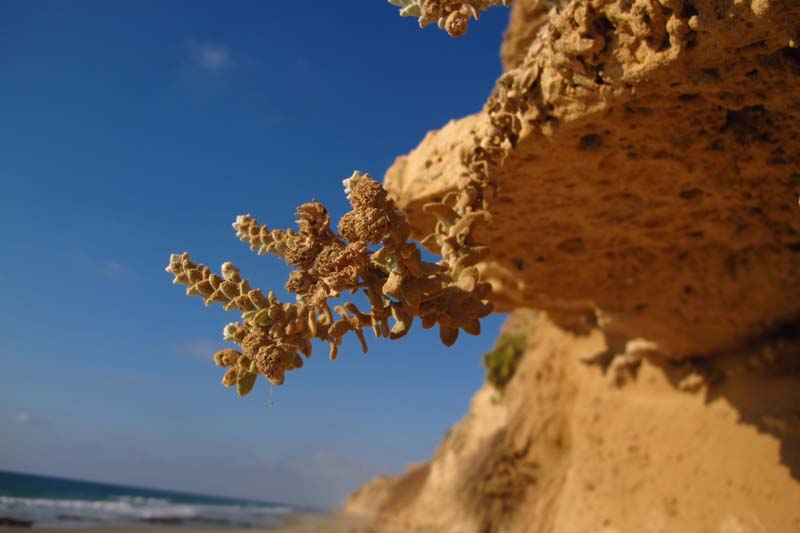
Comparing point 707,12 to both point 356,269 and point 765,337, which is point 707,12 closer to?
point 356,269

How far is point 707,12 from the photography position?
101 inches

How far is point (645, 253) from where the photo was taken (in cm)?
518

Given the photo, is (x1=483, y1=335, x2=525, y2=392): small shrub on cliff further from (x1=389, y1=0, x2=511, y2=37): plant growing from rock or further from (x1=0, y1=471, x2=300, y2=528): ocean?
(x1=0, y1=471, x2=300, y2=528): ocean

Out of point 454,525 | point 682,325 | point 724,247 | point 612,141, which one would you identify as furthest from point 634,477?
point 612,141

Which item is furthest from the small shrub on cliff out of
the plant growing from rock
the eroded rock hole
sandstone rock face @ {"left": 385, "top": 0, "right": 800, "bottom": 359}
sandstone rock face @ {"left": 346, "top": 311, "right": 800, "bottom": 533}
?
the plant growing from rock

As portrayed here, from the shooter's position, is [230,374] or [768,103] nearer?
[230,374]

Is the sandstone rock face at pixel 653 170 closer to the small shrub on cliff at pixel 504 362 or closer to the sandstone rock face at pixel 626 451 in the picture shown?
the sandstone rock face at pixel 626 451

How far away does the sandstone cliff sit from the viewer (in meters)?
2.95

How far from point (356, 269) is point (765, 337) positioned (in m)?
5.40

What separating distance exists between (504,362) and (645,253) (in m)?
6.48

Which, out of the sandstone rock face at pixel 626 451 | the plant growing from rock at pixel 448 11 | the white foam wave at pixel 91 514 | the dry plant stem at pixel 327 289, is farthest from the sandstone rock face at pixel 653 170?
the white foam wave at pixel 91 514

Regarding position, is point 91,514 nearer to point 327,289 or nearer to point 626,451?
point 626,451

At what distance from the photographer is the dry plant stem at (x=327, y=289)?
7.87 ft

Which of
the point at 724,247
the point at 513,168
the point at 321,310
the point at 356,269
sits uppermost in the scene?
the point at 724,247
